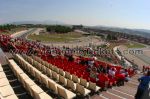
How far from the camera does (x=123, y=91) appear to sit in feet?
49.5

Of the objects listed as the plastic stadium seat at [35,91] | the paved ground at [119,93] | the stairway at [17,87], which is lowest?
the paved ground at [119,93]

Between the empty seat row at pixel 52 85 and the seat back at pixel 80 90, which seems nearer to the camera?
the empty seat row at pixel 52 85

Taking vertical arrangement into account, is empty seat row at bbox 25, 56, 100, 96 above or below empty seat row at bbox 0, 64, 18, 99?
below

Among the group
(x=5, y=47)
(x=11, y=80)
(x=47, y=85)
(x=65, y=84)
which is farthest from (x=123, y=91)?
(x=5, y=47)

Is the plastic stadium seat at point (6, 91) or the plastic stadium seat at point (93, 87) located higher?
the plastic stadium seat at point (6, 91)

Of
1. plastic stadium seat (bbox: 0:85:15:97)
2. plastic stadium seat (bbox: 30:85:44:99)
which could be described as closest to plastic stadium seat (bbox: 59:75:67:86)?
plastic stadium seat (bbox: 30:85:44:99)

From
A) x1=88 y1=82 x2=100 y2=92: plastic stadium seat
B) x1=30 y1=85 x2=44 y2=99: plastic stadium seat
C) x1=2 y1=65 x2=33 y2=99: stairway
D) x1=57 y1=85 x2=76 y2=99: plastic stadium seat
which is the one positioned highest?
x1=30 y1=85 x2=44 y2=99: plastic stadium seat

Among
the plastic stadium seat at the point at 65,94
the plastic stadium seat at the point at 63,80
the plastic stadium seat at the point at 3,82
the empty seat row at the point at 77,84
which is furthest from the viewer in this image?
the plastic stadium seat at the point at 63,80

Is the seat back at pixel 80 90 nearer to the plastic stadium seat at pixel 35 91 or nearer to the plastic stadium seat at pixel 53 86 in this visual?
the plastic stadium seat at pixel 53 86

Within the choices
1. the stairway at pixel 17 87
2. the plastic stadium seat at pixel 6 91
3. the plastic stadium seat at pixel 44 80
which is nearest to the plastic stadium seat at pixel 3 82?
the plastic stadium seat at pixel 6 91

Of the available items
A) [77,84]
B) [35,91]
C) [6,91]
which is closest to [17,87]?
[6,91]

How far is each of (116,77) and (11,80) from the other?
7.51 m

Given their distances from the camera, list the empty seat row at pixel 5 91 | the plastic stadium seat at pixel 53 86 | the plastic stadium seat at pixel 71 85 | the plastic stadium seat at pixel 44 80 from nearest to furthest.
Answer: the empty seat row at pixel 5 91 < the plastic stadium seat at pixel 53 86 < the plastic stadium seat at pixel 71 85 < the plastic stadium seat at pixel 44 80

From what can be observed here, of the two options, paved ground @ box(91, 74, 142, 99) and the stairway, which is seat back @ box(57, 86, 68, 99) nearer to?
the stairway
